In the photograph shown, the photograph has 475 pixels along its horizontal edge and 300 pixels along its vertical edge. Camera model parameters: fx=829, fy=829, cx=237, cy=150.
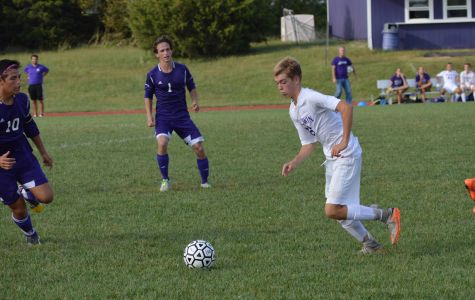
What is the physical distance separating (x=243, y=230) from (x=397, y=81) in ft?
72.7

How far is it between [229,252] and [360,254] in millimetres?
1045

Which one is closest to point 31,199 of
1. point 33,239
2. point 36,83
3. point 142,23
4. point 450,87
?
point 33,239

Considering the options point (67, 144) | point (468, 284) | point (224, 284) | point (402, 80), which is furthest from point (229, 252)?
point (402, 80)

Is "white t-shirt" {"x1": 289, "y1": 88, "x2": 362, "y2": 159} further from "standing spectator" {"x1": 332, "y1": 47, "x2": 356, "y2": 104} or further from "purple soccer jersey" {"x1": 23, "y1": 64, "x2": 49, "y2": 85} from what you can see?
"purple soccer jersey" {"x1": 23, "y1": 64, "x2": 49, "y2": 85}

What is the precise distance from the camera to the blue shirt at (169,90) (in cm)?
1073

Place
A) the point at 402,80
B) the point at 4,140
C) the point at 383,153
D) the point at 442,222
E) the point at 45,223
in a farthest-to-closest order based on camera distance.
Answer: the point at 402,80
the point at 383,153
the point at 45,223
the point at 442,222
the point at 4,140

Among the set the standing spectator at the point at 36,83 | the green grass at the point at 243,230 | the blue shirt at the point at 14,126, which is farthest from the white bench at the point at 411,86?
the blue shirt at the point at 14,126

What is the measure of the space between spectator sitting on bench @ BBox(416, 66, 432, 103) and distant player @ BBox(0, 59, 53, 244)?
23.1 metres

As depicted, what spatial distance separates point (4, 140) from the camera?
714 cm

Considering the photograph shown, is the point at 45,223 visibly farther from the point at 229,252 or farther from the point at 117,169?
the point at 117,169

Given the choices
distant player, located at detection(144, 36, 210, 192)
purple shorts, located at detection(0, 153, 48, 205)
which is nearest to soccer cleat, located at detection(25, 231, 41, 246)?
purple shorts, located at detection(0, 153, 48, 205)

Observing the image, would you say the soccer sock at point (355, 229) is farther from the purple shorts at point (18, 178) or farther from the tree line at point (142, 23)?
the tree line at point (142, 23)

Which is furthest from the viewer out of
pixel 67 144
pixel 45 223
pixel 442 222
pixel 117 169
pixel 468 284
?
pixel 67 144

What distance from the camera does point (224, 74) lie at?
37375mm
